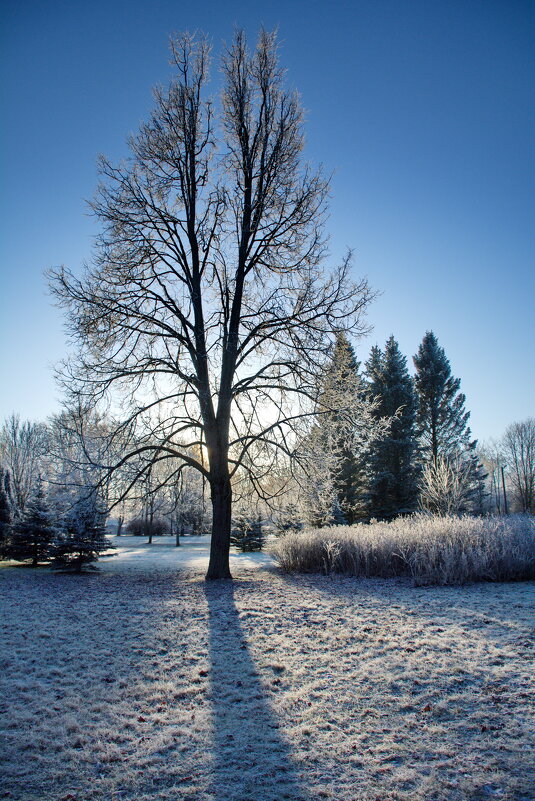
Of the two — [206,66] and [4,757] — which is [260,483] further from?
[206,66]

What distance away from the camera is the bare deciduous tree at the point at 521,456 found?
42759 mm

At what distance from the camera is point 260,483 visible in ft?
33.3

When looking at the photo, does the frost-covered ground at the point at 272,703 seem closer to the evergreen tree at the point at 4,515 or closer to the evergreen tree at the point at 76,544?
the evergreen tree at the point at 76,544

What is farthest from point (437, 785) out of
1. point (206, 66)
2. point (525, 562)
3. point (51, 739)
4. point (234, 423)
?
point (206, 66)

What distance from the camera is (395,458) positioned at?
24.3 m

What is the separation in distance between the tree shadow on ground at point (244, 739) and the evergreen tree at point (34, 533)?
1166 cm

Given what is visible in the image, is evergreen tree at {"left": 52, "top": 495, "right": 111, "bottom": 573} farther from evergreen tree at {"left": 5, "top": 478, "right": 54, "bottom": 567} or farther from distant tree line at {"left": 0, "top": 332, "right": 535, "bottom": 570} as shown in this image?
evergreen tree at {"left": 5, "top": 478, "right": 54, "bottom": 567}

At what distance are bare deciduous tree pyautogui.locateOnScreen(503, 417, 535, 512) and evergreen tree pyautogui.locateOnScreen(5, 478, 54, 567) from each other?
43.2m

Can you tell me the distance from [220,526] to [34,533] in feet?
27.3

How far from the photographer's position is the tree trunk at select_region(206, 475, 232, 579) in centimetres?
945

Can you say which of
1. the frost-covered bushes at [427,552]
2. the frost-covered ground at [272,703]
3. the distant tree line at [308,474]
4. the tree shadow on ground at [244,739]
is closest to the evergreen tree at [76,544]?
the distant tree line at [308,474]

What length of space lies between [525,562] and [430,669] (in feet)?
18.5

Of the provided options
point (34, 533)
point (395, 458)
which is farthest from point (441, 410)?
point (34, 533)

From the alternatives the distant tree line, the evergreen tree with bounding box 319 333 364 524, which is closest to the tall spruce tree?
the distant tree line
